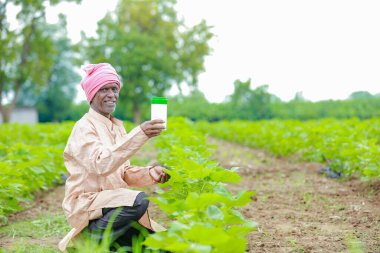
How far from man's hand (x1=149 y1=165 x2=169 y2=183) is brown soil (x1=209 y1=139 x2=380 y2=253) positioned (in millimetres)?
902

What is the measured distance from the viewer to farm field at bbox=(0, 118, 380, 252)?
4371 mm

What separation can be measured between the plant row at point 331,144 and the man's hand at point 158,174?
3.05 metres

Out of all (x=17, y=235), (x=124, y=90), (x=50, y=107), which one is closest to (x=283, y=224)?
(x=17, y=235)

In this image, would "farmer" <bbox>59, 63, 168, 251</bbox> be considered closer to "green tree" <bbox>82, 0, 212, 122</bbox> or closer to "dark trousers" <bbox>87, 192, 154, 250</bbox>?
"dark trousers" <bbox>87, 192, 154, 250</bbox>

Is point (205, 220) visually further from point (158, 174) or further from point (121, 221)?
point (158, 174)

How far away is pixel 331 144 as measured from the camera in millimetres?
8391

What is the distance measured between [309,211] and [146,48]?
3153 cm

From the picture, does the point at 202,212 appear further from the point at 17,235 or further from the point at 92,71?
the point at 17,235

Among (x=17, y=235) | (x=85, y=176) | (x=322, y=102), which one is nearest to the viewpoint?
(x=85, y=176)

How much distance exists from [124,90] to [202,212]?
33472 millimetres

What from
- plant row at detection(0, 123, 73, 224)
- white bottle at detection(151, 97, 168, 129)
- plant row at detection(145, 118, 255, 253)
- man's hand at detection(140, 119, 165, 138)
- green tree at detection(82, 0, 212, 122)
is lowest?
plant row at detection(0, 123, 73, 224)

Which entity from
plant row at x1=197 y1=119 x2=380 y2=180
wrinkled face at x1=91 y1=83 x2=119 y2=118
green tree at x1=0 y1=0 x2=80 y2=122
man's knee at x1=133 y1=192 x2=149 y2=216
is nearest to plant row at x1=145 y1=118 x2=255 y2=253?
man's knee at x1=133 y1=192 x2=149 y2=216

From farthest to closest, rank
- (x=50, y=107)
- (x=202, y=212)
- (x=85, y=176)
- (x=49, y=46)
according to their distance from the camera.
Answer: (x=50, y=107), (x=49, y=46), (x=85, y=176), (x=202, y=212)

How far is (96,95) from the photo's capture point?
3977 millimetres
